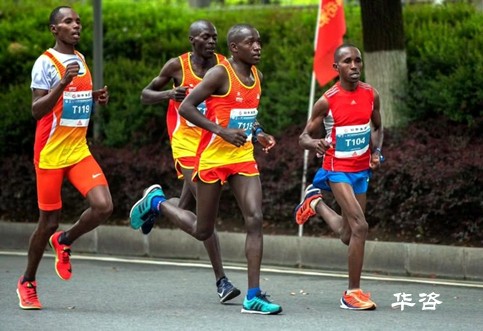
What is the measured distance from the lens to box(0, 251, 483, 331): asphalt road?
29.7 ft

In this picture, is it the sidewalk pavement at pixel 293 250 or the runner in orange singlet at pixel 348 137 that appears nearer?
the runner in orange singlet at pixel 348 137

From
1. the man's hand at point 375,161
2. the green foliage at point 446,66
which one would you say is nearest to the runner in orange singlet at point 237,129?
the man's hand at point 375,161

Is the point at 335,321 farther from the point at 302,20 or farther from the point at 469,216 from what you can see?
the point at 302,20

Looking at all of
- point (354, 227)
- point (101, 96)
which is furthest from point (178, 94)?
point (354, 227)

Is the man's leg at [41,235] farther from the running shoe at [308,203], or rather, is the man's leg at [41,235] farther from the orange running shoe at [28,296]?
the running shoe at [308,203]

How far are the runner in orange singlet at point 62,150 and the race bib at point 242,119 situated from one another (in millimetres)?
1083

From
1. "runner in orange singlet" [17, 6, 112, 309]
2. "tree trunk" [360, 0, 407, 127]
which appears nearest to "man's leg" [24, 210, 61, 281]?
"runner in orange singlet" [17, 6, 112, 309]

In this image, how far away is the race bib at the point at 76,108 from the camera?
983cm

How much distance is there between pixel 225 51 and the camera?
17219 mm

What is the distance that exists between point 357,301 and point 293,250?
139 inches

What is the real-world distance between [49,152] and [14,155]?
20.6 feet

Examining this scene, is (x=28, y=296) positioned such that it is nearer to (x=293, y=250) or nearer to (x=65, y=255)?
(x=65, y=255)

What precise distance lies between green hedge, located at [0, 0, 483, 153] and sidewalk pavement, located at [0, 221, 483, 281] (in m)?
1.90

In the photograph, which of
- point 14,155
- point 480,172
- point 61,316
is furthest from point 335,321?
point 14,155
